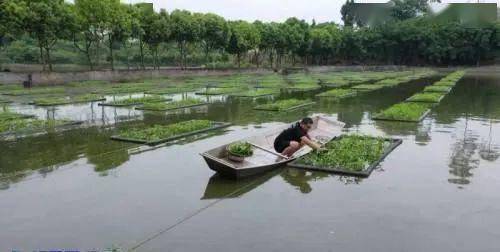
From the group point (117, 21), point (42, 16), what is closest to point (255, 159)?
point (42, 16)

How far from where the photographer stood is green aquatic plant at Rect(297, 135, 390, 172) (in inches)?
443

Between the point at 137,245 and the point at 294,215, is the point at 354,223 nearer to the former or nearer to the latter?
the point at 294,215

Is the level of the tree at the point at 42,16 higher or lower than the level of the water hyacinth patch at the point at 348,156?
higher

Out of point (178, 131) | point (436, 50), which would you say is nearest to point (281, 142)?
point (178, 131)

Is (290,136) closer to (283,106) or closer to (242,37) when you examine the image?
(283,106)

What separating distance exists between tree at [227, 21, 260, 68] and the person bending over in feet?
159

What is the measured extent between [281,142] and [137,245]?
5.77 metres

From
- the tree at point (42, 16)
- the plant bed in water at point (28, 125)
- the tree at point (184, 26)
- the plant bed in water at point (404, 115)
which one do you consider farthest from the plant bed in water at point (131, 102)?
the tree at point (184, 26)

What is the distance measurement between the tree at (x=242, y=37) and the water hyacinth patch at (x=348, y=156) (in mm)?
47080

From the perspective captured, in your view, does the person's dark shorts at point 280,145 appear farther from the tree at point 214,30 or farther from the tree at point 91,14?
the tree at point 214,30

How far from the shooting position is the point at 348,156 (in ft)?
38.5

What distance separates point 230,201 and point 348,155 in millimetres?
4081

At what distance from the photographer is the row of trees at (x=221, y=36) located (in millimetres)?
37750

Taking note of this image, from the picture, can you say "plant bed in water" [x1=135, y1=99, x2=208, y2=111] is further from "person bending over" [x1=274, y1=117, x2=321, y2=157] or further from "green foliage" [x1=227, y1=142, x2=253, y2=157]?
"green foliage" [x1=227, y1=142, x2=253, y2=157]
